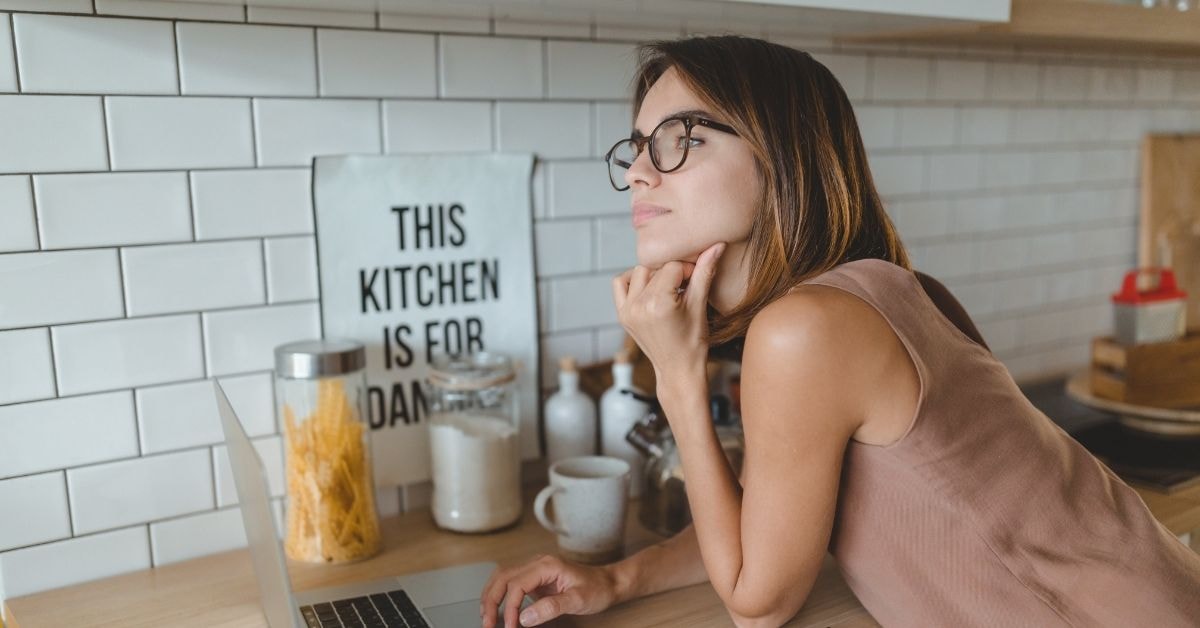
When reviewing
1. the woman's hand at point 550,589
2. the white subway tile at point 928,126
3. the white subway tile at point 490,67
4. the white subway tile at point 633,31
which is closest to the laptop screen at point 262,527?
the woman's hand at point 550,589

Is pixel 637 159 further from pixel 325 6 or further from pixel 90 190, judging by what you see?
pixel 90 190

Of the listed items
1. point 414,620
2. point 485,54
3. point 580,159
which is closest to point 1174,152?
point 580,159

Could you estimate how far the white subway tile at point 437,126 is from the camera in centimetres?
129

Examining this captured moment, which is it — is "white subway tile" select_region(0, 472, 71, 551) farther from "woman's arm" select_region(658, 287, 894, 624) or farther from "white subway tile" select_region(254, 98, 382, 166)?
"woman's arm" select_region(658, 287, 894, 624)

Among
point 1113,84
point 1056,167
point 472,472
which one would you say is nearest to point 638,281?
point 472,472

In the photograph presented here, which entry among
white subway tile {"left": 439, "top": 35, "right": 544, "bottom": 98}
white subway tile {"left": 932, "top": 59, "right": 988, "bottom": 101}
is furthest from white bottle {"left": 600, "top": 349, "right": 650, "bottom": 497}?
white subway tile {"left": 932, "top": 59, "right": 988, "bottom": 101}

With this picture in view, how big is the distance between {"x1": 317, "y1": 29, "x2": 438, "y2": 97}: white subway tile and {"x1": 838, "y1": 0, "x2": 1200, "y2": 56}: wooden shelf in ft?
Result: 2.43

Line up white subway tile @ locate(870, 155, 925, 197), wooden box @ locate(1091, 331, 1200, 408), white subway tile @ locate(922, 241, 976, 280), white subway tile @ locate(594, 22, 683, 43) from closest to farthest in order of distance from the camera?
white subway tile @ locate(594, 22, 683, 43) → wooden box @ locate(1091, 331, 1200, 408) → white subway tile @ locate(870, 155, 925, 197) → white subway tile @ locate(922, 241, 976, 280)

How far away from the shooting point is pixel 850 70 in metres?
1.68

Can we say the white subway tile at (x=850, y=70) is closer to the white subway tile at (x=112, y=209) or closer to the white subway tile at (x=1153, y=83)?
the white subway tile at (x=1153, y=83)

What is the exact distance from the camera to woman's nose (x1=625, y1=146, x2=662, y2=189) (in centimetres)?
103

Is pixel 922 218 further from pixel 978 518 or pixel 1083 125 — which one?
pixel 978 518

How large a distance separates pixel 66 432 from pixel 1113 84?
2087 mm

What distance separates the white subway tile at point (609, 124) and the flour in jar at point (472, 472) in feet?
1.51
